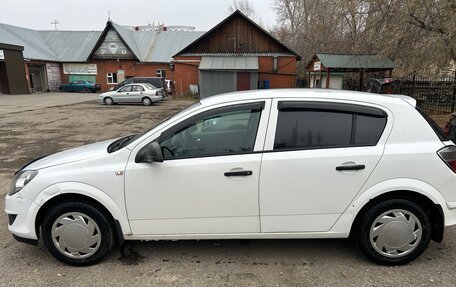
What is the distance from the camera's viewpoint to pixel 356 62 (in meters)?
18.5

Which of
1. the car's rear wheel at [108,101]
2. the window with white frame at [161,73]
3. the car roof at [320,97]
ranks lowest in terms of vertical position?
the car's rear wheel at [108,101]

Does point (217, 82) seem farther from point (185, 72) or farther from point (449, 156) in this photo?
point (449, 156)

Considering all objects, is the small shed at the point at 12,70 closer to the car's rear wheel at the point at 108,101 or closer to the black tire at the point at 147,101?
the car's rear wheel at the point at 108,101

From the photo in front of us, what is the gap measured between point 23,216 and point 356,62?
1818 centimetres

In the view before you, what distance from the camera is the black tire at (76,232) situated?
10.9 ft

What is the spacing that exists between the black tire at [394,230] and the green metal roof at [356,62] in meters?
14.8

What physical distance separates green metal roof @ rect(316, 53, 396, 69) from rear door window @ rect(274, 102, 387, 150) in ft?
48.2

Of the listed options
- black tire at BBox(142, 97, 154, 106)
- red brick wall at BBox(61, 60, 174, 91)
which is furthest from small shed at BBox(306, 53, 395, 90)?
red brick wall at BBox(61, 60, 174, 91)

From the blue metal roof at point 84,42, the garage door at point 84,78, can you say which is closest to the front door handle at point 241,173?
the blue metal roof at point 84,42

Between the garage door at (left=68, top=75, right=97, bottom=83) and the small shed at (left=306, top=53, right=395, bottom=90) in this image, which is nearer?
the small shed at (left=306, top=53, right=395, bottom=90)

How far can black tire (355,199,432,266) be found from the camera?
10.9 ft

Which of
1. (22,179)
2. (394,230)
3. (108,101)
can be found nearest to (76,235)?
(22,179)

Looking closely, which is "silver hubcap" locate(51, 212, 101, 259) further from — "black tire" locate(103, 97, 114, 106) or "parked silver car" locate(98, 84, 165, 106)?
"black tire" locate(103, 97, 114, 106)

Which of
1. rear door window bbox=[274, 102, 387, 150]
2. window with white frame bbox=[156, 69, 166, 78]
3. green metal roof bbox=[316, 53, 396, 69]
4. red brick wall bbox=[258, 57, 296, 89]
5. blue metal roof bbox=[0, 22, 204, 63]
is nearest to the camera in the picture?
rear door window bbox=[274, 102, 387, 150]
